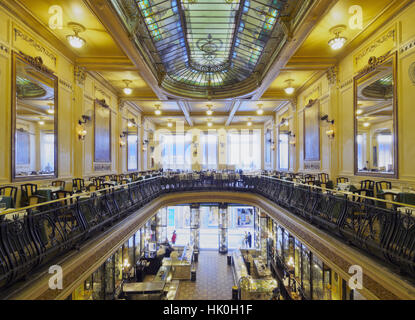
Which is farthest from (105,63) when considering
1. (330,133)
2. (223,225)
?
(223,225)

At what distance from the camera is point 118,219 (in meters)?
5.42

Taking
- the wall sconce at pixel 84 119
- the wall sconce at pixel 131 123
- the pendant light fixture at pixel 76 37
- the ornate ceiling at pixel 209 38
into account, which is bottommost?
the wall sconce at pixel 84 119

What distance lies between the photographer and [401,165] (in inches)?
198

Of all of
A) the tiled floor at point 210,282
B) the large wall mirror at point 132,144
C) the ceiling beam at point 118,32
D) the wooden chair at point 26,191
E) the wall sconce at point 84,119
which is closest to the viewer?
the ceiling beam at point 118,32

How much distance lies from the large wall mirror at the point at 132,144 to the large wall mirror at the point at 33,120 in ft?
18.2

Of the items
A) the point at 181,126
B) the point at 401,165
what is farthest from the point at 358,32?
the point at 181,126

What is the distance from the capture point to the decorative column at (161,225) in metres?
12.6

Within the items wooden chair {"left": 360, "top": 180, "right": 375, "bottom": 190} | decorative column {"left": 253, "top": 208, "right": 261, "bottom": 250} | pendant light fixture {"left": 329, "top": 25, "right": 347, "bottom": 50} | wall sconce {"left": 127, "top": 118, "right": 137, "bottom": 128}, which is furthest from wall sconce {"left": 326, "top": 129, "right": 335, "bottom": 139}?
wall sconce {"left": 127, "top": 118, "right": 137, "bottom": 128}

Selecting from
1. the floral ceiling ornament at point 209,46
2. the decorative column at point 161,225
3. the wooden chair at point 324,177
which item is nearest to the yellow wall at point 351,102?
the wooden chair at point 324,177

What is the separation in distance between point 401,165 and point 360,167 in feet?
4.43

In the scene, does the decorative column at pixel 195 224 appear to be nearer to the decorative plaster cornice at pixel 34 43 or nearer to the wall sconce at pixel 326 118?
the wall sconce at pixel 326 118

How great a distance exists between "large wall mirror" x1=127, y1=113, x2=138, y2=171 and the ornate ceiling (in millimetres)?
3550

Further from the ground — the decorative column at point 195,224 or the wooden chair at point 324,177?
the wooden chair at point 324,177

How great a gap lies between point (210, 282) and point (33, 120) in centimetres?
910
